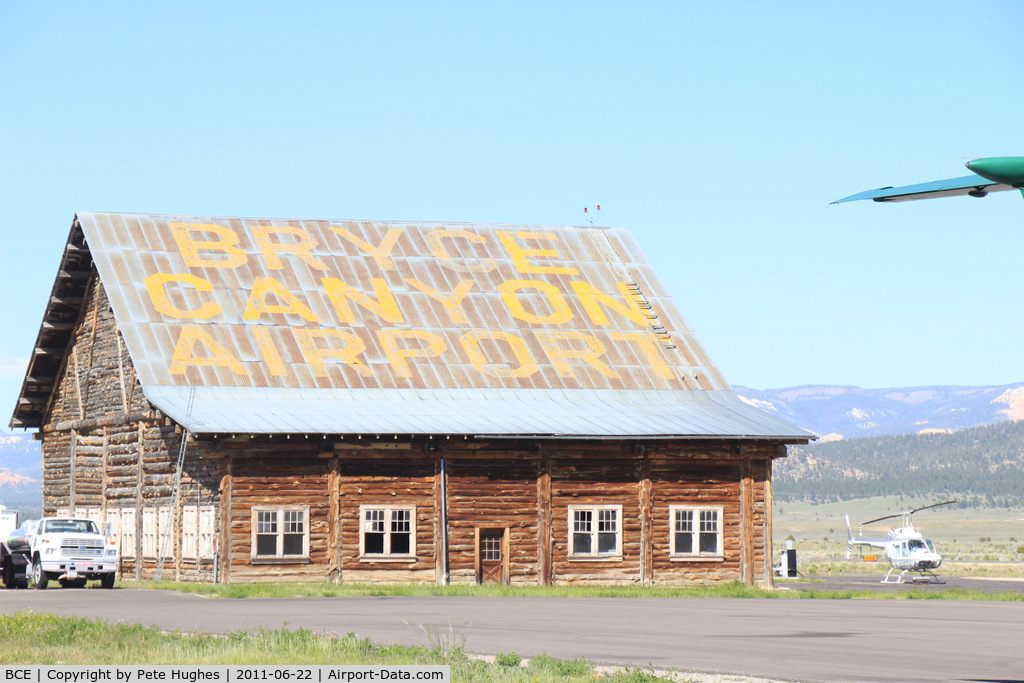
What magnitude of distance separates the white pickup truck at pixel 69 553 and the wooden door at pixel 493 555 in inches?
373

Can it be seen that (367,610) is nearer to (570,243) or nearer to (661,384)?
(661,384)

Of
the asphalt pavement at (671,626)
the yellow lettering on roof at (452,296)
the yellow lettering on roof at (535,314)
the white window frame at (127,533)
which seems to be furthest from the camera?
the yellow lettering on roof at (535,314)

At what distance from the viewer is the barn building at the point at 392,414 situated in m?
39.7

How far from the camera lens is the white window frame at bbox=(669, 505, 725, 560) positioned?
4262 centimetres

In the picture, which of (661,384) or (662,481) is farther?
(661,384)

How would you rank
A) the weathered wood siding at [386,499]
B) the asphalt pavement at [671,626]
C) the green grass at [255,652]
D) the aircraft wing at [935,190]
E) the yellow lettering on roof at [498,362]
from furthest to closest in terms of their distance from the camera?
the yellow lettering on roof at [498,362]
the weathered wood siding at [386,499]
the asphalt pavement at [671,626]
the green grass at [255,652]
the aircraft wing at [935,190]

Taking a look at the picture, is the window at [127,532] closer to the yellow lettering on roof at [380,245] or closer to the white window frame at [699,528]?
the yellow lettering on roof at [380,245]

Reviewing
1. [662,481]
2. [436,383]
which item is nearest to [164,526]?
[436,383]

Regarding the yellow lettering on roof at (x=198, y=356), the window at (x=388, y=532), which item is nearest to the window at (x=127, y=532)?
the yellow lettering on roof at (x=198, y=356)

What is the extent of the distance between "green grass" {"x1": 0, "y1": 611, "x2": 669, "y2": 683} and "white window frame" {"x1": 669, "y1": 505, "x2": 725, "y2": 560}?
20980 mm

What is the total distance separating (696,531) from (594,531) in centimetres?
299

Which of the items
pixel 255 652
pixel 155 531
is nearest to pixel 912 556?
pixel 155 531

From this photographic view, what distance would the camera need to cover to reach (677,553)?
42.7 metres

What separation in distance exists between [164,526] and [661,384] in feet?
48.3
